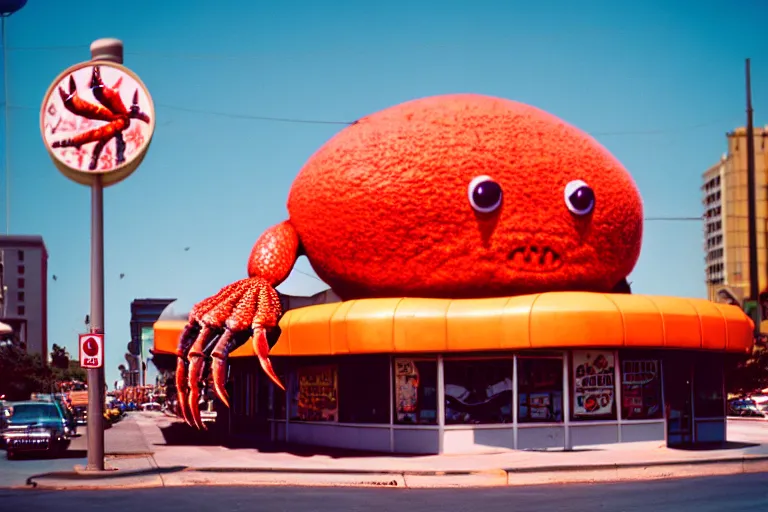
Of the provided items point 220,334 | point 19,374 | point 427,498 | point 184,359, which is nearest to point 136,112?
point 220,334

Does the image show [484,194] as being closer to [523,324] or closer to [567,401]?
[523,324]

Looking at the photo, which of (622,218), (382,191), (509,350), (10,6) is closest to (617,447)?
(509,350)

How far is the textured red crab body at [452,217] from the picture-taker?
22.0m

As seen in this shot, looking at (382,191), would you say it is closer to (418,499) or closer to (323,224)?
(323,224)

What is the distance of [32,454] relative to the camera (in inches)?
967

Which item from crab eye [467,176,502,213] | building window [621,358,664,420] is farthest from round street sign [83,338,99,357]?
building window [621,358,664,420]

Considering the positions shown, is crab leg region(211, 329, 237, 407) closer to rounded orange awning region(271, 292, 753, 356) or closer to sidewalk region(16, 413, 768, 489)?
sidewalk region(16, 413, 768, 489)

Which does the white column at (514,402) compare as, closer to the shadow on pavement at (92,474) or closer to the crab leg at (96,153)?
the shadow on pavement at (92,474)

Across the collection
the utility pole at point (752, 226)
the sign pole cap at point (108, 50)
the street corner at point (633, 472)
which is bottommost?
the street corner at point (633, 472)

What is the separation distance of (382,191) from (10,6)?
2098 centimetres

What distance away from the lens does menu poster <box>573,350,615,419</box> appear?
2223cm

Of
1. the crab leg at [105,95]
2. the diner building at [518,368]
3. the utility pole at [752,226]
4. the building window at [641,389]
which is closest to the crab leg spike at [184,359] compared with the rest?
the diner building at [518,368]

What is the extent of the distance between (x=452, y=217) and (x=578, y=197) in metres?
2.75

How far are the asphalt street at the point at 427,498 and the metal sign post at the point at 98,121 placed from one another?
589cm
